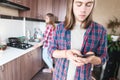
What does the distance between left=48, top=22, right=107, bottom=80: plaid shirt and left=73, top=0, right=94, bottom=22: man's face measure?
100mm

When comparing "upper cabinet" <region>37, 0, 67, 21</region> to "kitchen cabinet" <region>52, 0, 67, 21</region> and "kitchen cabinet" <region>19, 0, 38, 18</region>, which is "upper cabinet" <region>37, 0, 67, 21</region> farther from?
"kitchen cabinet" <region>19, 0, 38, 18</region>

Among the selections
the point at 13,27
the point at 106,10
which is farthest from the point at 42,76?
the point at 106,10

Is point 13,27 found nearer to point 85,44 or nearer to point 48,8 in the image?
point 48,8

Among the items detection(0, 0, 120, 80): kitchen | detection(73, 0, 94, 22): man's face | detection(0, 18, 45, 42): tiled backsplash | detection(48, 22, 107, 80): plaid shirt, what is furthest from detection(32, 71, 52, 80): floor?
detection(73, 0, 94, 22): man's face

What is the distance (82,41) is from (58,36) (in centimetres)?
17

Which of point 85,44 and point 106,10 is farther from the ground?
point 106,10

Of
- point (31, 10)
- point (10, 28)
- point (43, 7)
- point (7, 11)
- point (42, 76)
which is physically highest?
point (43, 7)

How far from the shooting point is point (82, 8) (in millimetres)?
628

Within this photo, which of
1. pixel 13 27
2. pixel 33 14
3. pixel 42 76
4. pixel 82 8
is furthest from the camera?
pixel 33 14

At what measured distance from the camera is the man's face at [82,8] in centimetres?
62

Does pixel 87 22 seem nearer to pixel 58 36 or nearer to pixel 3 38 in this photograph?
pixel 58 36

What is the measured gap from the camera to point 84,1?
0.62m

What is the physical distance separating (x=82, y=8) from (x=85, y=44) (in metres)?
0.23

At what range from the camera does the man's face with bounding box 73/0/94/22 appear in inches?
24.6
